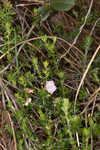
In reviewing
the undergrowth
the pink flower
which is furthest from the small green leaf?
the pink flower

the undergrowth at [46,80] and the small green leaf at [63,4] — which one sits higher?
the small green leaf at [63,4]

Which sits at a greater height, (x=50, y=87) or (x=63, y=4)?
(x=63, y=4)

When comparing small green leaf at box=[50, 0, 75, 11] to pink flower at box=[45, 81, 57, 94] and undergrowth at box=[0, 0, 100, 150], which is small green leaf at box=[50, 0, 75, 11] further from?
pink flower at box=[45, 81, 57, 94]

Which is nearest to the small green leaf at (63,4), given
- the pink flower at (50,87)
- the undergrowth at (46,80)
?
the undergrowth at (46,80)

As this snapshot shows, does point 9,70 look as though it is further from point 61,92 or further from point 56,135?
point 56,135

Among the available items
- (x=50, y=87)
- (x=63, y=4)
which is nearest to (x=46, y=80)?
(x=50, y=87)

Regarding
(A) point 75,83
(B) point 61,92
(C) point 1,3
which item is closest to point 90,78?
(A) point 75,83

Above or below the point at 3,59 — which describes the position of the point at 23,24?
above

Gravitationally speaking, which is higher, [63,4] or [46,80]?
[63,4]

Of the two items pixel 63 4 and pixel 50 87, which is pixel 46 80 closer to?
pixel 50 87

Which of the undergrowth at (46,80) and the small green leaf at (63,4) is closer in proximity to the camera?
the undergrowth at (46,80)

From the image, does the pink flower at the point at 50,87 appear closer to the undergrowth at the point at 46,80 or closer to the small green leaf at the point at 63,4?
the undergrowth at the point at 46,80
